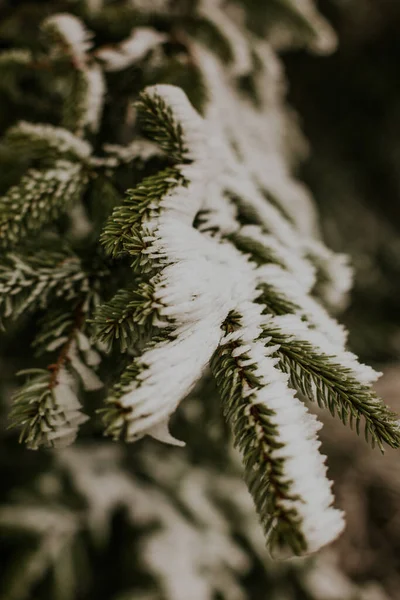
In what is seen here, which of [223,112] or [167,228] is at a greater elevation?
[223,112]

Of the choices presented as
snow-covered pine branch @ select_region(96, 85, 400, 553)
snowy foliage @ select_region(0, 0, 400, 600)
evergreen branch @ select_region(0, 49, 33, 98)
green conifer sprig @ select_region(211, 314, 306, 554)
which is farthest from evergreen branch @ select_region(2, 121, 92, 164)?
green conifer sprig @ select_region(211, 314, 306, 554)

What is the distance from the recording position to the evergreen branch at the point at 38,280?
0.86 m

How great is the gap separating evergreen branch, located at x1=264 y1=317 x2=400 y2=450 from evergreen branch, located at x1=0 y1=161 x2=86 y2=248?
516 mm

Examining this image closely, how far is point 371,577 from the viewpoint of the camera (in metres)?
2.36

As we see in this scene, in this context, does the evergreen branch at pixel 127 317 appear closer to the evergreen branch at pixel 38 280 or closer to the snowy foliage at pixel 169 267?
the snowy foliage at pixel 169 267

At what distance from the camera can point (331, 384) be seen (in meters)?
0.71

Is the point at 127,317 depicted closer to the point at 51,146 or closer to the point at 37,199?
the point at 37,199

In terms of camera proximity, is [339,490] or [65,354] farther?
[339,490]

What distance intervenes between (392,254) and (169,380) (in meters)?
2.43

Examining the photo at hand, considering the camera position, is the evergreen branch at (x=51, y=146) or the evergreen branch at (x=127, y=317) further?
the evergreen branch at (x=51, y=146)

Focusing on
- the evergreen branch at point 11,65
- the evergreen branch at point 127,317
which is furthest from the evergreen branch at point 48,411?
the evergreen branch at point 11,65

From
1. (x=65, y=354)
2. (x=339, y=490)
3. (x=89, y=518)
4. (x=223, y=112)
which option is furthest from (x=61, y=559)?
(x=223, y=112)

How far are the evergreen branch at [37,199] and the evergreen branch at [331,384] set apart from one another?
1.69 feet

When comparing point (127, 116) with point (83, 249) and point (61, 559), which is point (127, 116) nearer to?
point (83, 249)
